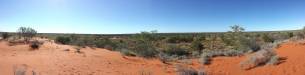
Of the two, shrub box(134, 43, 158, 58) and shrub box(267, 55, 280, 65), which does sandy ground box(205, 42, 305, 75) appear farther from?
shrub box(134, 43, 158, 58)

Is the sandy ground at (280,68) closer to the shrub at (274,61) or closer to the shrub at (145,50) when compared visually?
the shrub at (274,61)

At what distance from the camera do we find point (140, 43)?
23828 millimetres

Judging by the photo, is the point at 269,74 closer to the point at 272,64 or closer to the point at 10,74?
the point at 272,64

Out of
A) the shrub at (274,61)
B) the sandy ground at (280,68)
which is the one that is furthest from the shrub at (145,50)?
the shrub at (274,61)

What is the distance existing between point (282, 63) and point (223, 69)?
269 centimetres

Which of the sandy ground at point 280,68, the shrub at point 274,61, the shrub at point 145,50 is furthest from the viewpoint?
the shrub at point 145,50

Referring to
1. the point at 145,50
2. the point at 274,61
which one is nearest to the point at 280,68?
the point at 274,61

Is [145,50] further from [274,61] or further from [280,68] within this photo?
[280,68]

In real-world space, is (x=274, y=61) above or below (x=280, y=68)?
above

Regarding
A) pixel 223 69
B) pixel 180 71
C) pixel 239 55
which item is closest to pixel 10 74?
pixel 180 71

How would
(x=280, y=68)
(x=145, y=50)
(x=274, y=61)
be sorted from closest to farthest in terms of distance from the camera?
(x=280, y=68) < (x=274, y=61) < (x=145, y=50)

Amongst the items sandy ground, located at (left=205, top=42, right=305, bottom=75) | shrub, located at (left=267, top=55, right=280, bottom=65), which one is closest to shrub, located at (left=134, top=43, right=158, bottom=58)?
sandy ground, located at (left=205, top=42, right=305, bottom=75)

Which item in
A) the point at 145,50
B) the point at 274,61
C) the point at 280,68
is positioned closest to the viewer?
the point at 280,68

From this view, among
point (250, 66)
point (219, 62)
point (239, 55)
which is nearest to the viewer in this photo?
point (250, 66)
